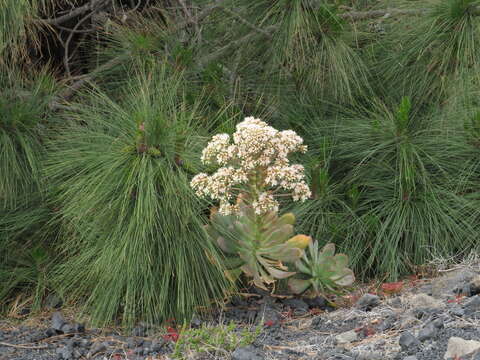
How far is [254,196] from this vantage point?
192cm

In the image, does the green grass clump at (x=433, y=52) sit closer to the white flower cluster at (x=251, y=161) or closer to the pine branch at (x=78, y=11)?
the white flower cluster at (x=251, y=161)

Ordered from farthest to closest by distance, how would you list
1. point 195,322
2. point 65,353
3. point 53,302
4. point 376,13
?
point 376,13 < point 53,302 < point 195,322 < point 65,353

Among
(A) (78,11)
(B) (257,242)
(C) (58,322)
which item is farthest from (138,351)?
(A) (78,11)

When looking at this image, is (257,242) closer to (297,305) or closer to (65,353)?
(297,305)

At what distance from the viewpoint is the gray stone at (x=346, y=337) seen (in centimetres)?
166

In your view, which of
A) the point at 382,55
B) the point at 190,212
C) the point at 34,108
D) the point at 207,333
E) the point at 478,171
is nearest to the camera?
the point at 207,333

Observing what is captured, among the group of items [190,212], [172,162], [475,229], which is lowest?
[475,229]

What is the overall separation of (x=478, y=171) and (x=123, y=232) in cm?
125

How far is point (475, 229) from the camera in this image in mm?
2340

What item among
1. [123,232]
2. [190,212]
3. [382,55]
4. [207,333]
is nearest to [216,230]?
[190,212]

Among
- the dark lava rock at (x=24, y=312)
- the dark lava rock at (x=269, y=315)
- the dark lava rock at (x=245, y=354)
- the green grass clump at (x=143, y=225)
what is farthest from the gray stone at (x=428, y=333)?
the dark lava rock at (x=24, y=312)

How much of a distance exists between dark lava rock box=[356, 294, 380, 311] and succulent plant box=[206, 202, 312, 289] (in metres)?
0.22

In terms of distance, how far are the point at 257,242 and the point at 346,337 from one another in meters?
0.39

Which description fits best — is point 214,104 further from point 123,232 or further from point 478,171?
point 478,171
